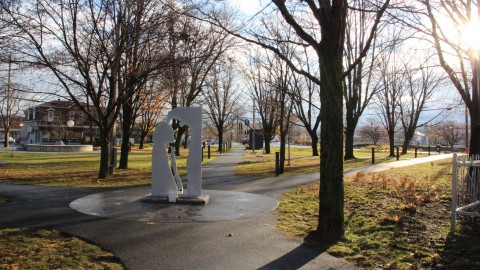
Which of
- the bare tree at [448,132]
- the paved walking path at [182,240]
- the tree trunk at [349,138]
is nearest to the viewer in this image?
the paved walking path at [182,240]

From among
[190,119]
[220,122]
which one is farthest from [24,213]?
[220,122]

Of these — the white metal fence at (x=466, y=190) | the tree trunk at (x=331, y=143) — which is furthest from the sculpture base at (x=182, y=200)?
the white metal fence at (x=466, y=190)

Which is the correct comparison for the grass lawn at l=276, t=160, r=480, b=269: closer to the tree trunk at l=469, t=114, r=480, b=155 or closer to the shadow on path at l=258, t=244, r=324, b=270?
the shadow on path at l=258, t=244, r=324, b=270

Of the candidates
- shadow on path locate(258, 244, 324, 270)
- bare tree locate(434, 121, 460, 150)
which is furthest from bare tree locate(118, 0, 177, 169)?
bare tree locate(434, 121, 460, 150)

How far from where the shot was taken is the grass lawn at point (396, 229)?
5648 millimetres

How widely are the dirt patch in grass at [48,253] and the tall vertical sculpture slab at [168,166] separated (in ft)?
12.9

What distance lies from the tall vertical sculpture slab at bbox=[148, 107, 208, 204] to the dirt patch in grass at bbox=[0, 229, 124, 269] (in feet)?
12.9

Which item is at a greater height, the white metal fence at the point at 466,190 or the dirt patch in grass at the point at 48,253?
the white metal fence at the point at 466,190

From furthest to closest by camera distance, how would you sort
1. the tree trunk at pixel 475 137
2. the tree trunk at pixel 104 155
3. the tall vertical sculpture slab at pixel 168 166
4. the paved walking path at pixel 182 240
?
1. the tree trunk at pixel 104 155
2. the tree trunk at pixel 475 137
3. the tall vertical sculpture slab at pixel 168 166
4. the paved walking path at pixel 182 240

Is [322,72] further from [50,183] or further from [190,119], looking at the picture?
[50,183]

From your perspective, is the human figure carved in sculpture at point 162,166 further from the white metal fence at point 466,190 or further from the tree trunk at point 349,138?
the tree trunk at point 349,138

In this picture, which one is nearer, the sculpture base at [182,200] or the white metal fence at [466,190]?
the white metal fence at [466,190]

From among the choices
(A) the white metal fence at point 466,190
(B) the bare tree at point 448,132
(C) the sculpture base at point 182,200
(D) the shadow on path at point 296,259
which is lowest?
(D) the shadow on path at point 296,259

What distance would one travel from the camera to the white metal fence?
6922 millimetres
